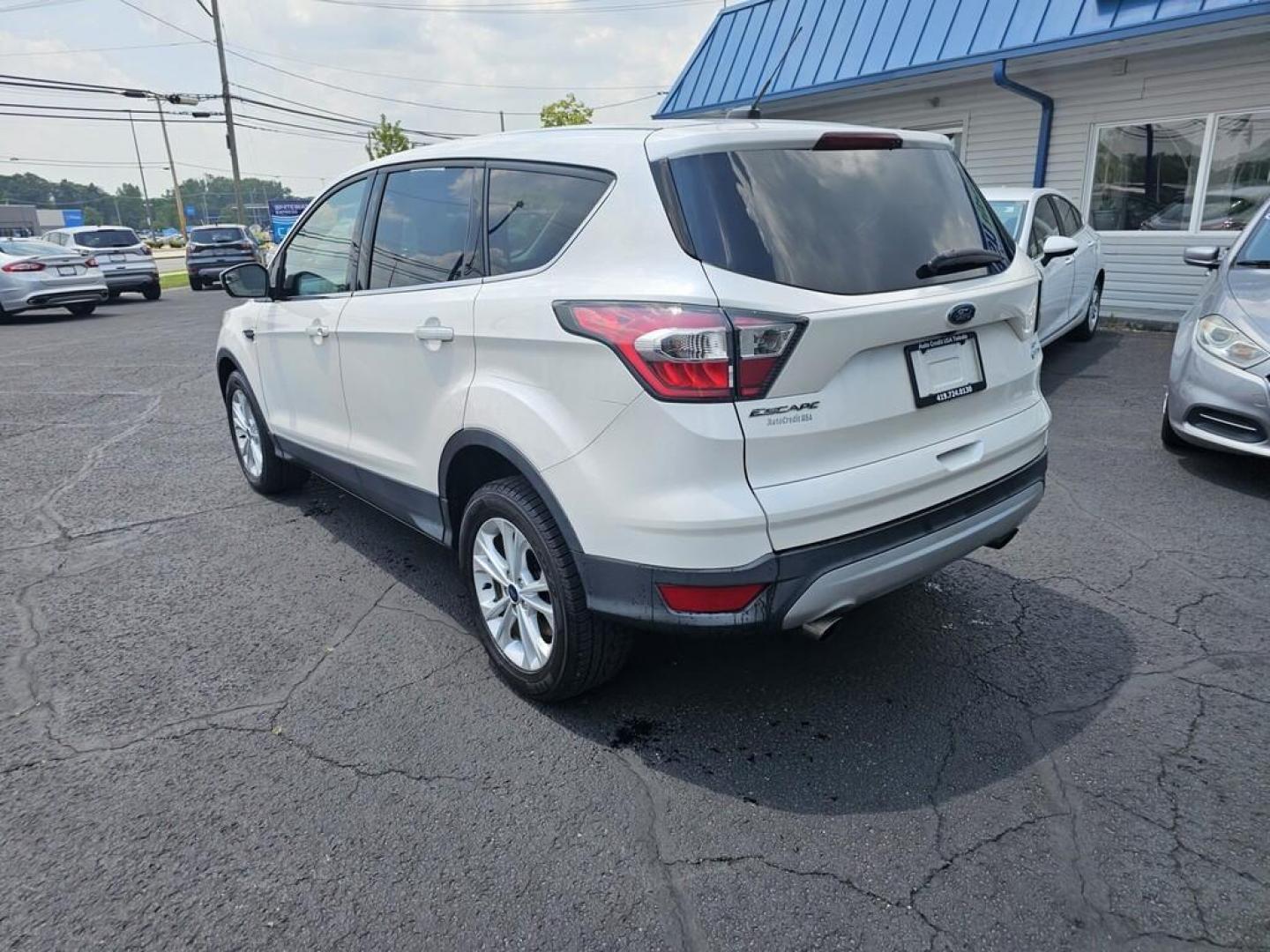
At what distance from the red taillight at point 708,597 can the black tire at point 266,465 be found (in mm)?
3219

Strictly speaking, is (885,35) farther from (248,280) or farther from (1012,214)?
(248,280)

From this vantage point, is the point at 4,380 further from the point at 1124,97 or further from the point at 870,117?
the point at 1124,97

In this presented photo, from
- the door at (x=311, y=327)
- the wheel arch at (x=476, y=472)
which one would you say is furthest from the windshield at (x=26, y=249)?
the wheel arch at (x=476, y=472)

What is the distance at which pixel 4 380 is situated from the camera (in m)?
9.70

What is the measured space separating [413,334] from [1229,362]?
4.45 m

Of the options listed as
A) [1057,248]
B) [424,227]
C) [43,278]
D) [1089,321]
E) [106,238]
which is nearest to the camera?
[424,227]

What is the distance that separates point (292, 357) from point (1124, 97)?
34.8ft

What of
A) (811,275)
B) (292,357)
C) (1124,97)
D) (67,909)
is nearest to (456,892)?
(67,909)

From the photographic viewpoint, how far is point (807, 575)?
2.44 metres

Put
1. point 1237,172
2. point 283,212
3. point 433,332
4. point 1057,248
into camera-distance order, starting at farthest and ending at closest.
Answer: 1. point 283,212
2. point 1237,172
3. point 1057,248
4. point 433,332

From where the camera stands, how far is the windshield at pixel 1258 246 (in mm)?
5461

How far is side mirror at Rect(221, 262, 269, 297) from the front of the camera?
460 cm

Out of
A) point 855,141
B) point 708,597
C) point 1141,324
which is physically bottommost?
point 1141,324

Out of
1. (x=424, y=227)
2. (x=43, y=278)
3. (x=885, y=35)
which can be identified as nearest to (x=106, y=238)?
(x=43, y=278)
